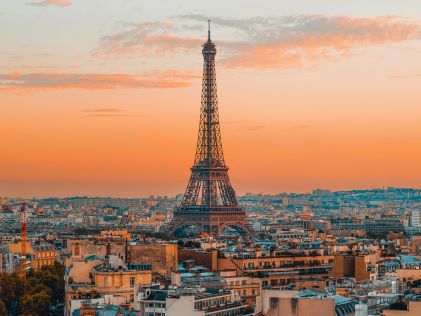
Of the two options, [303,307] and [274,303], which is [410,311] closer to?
[303,307]

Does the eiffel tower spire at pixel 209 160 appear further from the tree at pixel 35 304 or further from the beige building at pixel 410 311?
the beige building at pixel 410 311

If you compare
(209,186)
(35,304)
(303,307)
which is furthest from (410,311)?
(209,186)

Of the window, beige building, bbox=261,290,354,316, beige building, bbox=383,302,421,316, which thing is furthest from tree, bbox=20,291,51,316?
beige building, bbox=383,302,421,316

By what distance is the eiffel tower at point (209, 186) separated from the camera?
139 metres

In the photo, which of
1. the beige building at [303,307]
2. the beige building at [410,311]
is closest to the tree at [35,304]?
the beige building at [303,307]

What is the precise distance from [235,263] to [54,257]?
32.2m

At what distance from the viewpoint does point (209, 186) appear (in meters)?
140

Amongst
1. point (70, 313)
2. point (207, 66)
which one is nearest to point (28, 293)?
point (70, 313)

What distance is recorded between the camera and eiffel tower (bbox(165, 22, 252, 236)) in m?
139

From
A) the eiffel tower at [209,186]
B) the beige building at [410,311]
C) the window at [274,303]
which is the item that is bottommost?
the beige building at [410,311]

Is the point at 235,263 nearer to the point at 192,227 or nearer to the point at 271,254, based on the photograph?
the point at 271,254

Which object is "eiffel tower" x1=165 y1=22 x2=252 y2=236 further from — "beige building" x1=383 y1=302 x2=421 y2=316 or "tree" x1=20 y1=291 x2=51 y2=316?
"beige building" x1=383 y1=302 x2=421 y2=316

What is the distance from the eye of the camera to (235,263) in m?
71.0

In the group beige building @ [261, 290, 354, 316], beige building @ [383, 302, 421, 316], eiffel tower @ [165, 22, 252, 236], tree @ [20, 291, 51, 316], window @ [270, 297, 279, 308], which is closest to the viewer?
beige building @ [383, 302, 421, 316]
